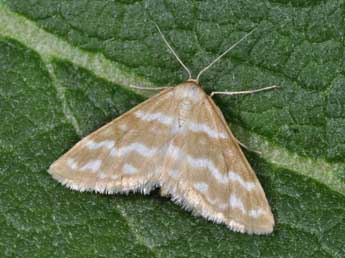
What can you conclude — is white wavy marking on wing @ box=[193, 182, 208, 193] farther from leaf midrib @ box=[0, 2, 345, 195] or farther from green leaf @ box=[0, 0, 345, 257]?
leaf midrib @ box=[0, 2, 345, 195]

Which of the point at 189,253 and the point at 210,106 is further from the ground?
the point at 210,106

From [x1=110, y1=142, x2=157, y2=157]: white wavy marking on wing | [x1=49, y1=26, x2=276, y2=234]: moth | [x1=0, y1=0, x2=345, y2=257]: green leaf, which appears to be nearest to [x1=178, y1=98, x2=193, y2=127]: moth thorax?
[x1=49, y1=26, x2=276, y2=234]: moth

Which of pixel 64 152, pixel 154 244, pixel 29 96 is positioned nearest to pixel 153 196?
pixel 154 244

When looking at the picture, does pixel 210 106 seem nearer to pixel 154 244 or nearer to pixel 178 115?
pixel 178 115

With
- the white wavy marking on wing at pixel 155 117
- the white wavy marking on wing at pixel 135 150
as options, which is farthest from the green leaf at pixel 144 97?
the white wavy marking on wing at pixel 135 150

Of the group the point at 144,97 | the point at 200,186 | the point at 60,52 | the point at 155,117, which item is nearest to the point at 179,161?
the point at 200,186

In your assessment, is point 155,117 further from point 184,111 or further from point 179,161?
point 179,161

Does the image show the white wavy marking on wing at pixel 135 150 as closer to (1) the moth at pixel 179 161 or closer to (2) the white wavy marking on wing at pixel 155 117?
(1) the moth at pixel 179 161
